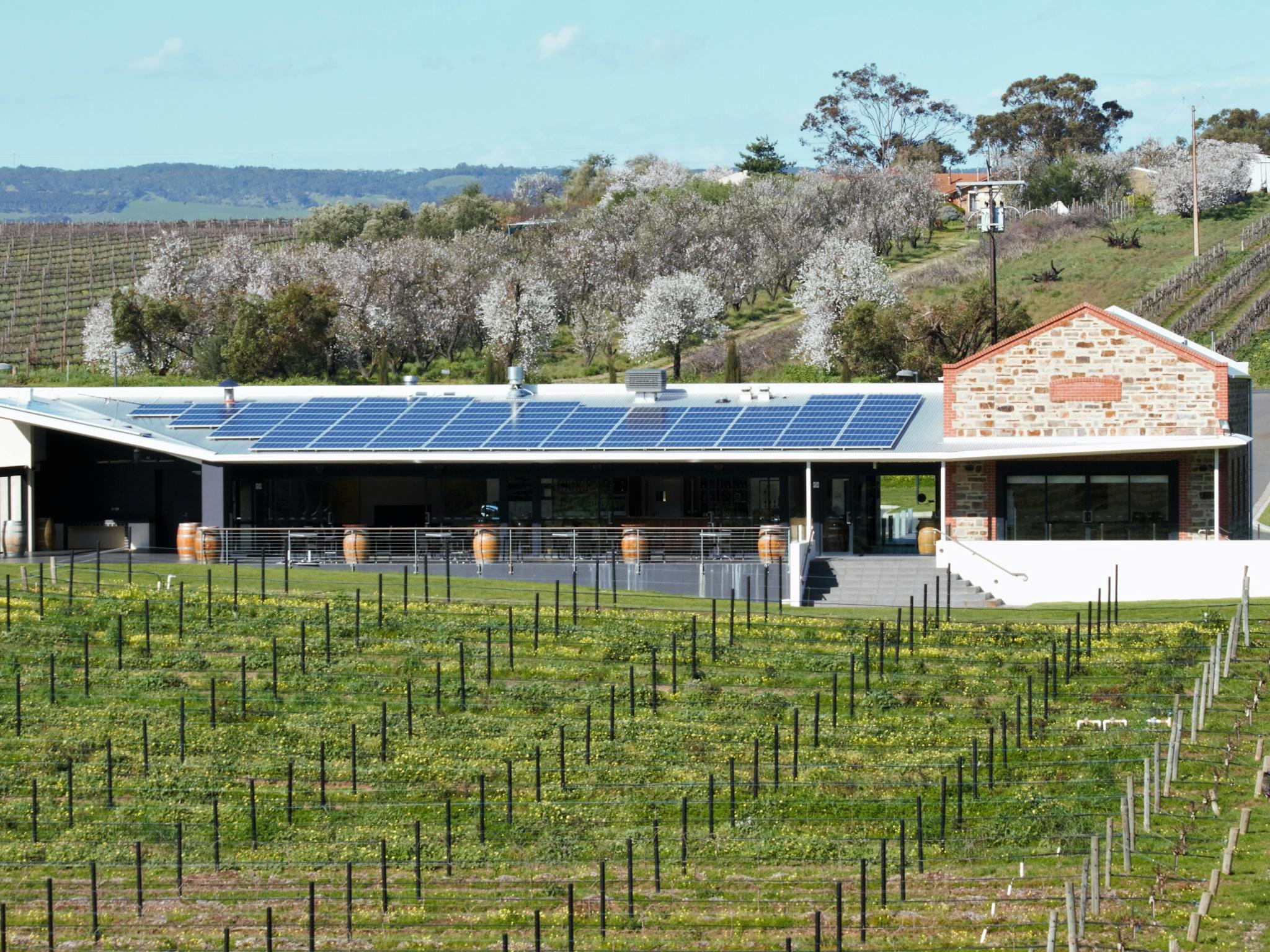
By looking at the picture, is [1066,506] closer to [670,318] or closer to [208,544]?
[208,544]

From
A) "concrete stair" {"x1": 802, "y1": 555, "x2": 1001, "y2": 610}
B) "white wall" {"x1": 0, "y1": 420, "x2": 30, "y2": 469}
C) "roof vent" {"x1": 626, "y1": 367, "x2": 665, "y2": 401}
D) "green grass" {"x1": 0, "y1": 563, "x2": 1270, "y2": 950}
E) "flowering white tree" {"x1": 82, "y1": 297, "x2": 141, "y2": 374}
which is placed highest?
"flowering white tree" {"x1": 82, "y1": 297, "x2": 141, "y2": 374}

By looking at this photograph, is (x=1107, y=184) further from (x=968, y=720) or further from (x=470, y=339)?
(x=968, y=720)

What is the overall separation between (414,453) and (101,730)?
52.8 ft

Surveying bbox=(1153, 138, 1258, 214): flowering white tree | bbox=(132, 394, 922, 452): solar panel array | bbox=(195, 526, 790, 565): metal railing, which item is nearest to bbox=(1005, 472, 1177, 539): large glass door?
bbox=(132, 394, 922, 452): solar panel array

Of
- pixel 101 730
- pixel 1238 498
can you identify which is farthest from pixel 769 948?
pixel 1238 498

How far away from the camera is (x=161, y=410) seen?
46031 mm

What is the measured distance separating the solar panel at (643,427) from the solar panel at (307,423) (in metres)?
7.12

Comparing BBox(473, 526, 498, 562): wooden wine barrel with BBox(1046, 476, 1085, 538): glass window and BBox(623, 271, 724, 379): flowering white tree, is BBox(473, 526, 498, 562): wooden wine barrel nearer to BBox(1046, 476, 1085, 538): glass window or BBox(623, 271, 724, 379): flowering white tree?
BBox(1046, 476, 1085, 538): glass window

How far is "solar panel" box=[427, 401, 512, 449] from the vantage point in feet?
137

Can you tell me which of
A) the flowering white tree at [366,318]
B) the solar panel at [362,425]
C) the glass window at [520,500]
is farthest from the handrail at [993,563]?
the flowering white tree at [366,318]

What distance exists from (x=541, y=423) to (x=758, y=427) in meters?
5.42

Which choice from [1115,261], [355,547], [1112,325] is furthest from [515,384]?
[1115,261]

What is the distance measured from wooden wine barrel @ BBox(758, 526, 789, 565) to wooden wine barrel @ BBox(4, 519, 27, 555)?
17.2 metres

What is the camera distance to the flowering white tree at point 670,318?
90000mm
